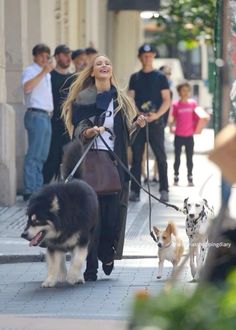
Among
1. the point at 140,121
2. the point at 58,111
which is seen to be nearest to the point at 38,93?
the point at 58,111

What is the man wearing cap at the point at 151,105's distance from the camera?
1672 centimetres

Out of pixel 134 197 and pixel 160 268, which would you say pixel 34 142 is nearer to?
pixel 134 197

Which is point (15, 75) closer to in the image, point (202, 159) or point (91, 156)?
point (91, 156)

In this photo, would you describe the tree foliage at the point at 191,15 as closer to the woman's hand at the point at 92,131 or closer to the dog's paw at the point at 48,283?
the woman's hand at the point at 92,131

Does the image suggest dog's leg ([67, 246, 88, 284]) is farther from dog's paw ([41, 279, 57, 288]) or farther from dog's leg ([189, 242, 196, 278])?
dog's leg ([189, 242, 196, 278])

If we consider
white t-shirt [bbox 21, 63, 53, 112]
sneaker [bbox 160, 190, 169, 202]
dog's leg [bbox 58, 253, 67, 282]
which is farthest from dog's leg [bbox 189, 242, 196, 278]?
sneaker [bbox 160, 190, 169, 202]

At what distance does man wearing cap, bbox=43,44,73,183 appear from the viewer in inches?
643

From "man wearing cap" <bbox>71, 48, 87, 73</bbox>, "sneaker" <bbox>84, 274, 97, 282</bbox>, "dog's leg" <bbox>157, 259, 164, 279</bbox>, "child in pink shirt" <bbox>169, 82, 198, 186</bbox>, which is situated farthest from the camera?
"child in pink shirt" <bbox>169, 82, 198, 186</bbox>

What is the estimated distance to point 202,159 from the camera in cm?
2675

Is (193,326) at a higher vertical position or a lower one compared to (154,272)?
higher

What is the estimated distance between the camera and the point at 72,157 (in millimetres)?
10328

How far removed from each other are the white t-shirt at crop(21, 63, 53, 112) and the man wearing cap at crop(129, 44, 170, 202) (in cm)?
135

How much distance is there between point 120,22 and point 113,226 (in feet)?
78.7

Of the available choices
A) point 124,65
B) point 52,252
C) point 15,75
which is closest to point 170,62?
point 124,65
